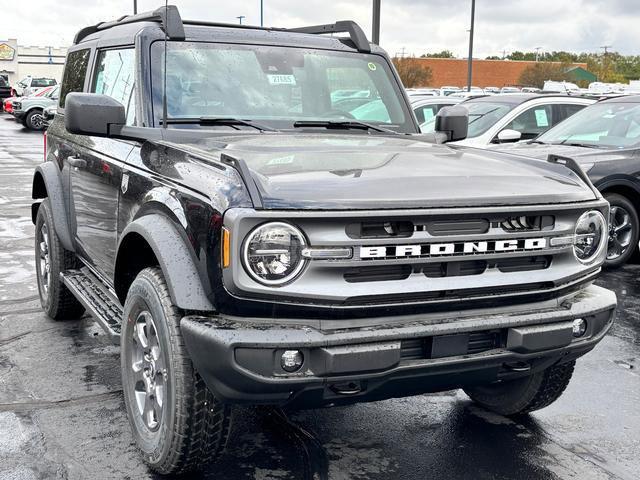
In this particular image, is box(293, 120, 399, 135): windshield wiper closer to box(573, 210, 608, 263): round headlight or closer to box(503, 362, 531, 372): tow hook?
box(573, 210, 608, 263): round headlight

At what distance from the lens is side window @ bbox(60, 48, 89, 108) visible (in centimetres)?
559

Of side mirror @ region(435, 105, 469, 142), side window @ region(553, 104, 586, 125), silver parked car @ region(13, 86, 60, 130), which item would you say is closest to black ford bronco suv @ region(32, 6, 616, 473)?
side mirror @ region(435, 105, 469, 142)

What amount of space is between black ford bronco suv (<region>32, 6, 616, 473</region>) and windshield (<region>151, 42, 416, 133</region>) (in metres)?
0.02

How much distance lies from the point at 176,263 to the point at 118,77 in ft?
6.60

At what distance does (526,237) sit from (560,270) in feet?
0.87

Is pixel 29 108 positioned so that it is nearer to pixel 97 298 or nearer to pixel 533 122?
pixel 533 122

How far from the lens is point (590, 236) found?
11.7 feet

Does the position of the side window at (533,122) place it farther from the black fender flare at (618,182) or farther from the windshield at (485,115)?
the black fender flare at (618,182)

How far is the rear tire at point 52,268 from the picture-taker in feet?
18.0

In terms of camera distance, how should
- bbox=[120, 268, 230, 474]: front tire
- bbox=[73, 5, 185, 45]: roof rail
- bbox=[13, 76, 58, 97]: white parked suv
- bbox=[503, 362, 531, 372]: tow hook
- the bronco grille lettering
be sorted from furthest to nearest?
bbox=[13, 76, 58, 97]: white parked suv → bbox=[73, 5, 185, 45]: roof rail → bbox=[503, 362, 531, 372]: tow hook → bbox=[120, 268, 230, 474]: front tire → the bronco grille lettering

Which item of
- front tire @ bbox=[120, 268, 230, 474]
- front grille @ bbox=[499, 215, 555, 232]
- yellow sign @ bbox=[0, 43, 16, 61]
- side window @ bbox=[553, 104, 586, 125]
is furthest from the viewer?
yellow sign @ bbox=[0, 43, 16, 61]

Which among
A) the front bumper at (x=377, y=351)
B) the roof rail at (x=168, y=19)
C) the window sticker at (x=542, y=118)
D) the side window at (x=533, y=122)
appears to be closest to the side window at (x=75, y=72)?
the roof rail at (x=168, y=19)

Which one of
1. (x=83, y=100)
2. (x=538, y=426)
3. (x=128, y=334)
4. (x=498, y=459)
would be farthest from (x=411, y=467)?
(x=83, y=100)

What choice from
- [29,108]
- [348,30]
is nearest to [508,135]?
[348,30]
